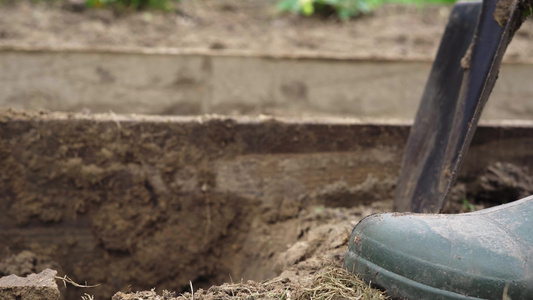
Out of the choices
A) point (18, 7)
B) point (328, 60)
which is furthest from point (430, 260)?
point (18, 7)

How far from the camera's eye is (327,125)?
1.87m

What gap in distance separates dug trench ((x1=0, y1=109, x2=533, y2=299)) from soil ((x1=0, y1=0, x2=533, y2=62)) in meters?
1.17

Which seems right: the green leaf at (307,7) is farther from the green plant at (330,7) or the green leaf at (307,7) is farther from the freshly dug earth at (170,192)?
the freshly dug earth at (170,192)

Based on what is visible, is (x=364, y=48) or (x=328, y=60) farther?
(x=364, y=48)

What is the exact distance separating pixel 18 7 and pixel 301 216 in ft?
9.64

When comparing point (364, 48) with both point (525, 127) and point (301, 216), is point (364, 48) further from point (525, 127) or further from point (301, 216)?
point (301, 216)

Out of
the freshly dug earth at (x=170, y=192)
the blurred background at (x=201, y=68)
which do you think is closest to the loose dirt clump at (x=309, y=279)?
the freshly dug earth at (x=170, y=192)

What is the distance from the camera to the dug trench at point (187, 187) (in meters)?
1.73

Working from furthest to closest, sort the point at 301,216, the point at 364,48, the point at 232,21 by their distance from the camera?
the point at 232,21 < the point at 364,48 < the point at 301,216

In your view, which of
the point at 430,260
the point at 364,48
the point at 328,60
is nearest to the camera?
the point at 430,260

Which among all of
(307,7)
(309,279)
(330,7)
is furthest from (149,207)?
(330,7)

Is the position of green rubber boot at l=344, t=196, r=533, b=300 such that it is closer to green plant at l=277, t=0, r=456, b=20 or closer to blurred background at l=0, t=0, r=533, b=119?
blurred background at l=0, t=0, r=533, b=119

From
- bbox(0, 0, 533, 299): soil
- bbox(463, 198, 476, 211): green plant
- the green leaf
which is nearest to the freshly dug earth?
bbox(0, 0, 533, 299): soil

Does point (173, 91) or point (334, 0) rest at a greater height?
point (334, 0)
